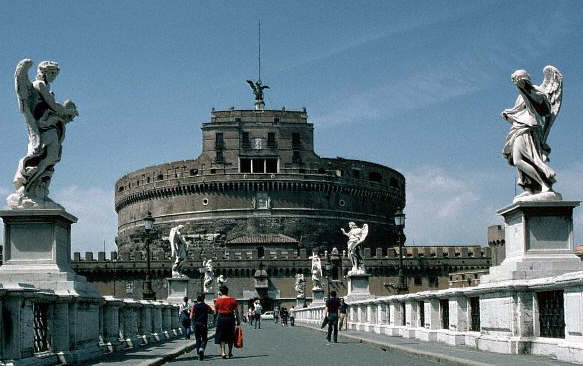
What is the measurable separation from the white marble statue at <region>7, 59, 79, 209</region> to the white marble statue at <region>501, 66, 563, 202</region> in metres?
6.27

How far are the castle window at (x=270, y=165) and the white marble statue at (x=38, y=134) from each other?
8710cm

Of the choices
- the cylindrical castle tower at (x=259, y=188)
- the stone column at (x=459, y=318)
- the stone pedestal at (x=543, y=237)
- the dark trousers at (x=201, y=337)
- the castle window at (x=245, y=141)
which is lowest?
the dark trousers at (x=201, y=337)

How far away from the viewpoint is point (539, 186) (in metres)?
12.7

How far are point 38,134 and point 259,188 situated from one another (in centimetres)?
8540

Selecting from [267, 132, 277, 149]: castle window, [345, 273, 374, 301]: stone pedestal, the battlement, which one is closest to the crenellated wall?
the battlement

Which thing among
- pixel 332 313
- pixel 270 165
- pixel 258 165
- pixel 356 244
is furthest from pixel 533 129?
pixel 258 165

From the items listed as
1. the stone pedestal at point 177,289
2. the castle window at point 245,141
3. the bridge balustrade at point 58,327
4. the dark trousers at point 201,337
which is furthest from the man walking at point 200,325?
the castle window at point 245,141

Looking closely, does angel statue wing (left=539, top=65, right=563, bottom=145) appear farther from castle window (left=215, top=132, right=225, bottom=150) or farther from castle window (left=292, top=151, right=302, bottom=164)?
castle window (left=215, top=132, right=225, bottom=150)

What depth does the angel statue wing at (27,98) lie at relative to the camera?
12633 mm

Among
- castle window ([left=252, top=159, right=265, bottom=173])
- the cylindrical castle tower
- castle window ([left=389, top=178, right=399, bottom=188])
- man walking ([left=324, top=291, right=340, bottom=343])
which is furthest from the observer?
castle window ([left=389, top=178, right=399, bottom=188])

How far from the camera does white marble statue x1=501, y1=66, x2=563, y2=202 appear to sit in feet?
41.8

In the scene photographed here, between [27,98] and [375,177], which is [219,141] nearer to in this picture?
[375,177]

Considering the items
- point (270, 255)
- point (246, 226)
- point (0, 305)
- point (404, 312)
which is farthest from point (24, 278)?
point (246, 226)

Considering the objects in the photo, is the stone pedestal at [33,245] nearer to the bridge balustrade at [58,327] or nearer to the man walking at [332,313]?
the bridge balustrade at [58,327]
